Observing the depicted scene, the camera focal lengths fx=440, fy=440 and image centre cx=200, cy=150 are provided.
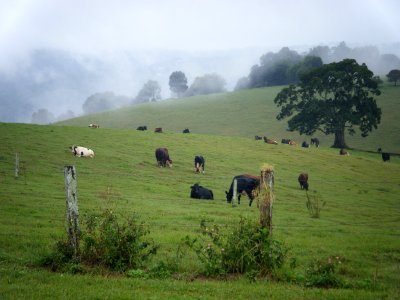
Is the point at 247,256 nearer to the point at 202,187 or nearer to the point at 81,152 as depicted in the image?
the point at 202,187

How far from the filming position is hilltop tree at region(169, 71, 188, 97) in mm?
190750

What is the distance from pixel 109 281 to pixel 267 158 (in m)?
36.8

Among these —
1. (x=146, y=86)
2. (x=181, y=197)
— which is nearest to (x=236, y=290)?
(x=181, y=197)

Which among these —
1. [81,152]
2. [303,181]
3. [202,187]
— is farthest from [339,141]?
[202,187]

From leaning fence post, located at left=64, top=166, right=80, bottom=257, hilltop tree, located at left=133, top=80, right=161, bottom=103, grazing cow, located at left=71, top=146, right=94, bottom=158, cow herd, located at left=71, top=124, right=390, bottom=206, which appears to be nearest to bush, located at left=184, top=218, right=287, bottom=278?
leaning fence post, located at left=64, top=166, right=80, bottom=257

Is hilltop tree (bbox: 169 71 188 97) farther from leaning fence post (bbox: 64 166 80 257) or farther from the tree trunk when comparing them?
leaning fence post (bbox: 64 166 80 257)

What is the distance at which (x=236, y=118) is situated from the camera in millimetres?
95375

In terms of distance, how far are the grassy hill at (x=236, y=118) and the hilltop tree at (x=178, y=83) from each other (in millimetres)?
66194

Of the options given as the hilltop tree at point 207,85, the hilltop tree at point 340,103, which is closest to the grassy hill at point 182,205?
the hilltop tree at point 340,103

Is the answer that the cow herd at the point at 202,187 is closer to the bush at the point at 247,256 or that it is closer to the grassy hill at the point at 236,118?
the bush at the point at 247,256

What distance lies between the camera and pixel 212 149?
4547 centimetres

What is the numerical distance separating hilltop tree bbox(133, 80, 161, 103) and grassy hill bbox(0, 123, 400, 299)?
473 feet

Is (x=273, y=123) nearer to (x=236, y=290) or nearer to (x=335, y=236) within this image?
(x=335, y=236)

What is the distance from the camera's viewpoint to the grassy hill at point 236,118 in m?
77.6
